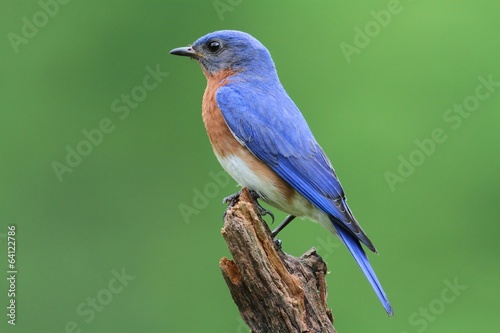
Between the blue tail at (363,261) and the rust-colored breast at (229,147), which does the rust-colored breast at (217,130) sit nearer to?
the rust-colored breast at (229,147)

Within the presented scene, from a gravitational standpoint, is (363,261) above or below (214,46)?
below

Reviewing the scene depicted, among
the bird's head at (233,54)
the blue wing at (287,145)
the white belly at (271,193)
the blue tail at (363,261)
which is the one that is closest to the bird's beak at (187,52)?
the bird's head at (233,54)

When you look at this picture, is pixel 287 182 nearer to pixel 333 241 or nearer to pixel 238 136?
pixel 238 136

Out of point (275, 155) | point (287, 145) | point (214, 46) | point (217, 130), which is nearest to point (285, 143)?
point (287, 145)

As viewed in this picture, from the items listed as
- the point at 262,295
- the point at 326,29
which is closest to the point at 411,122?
the point at 326,29

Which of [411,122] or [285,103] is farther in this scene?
[411,122]

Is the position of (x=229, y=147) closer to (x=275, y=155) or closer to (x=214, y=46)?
(x=275, y=155)

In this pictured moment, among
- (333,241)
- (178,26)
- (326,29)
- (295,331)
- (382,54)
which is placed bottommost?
(295,331)
